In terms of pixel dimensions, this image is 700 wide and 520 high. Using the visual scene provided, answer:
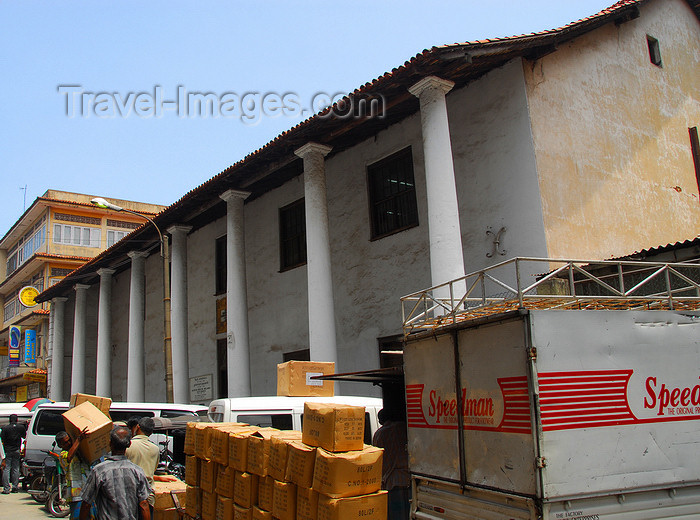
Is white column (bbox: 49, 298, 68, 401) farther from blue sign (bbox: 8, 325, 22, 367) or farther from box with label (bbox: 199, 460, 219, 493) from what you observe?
box with label (bbox: 199, 460, 219, 493)

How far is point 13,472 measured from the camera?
14531 mm

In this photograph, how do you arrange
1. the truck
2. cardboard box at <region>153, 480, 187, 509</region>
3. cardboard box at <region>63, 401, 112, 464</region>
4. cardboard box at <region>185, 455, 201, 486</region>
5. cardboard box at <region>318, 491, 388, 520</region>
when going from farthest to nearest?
1. cardboard box at <region>153, 480, 187, 509</region>
2. cardboard box at <region>63, 401, 112, 464</region>
3. cardboard box at <region>185, 455, 201, 486</region>
4. cardboard box at <region>318, 491, 388, 520</region>
5. the truck

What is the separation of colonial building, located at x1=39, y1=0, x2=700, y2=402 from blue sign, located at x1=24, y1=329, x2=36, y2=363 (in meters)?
22.9

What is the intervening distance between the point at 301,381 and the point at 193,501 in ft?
11.2

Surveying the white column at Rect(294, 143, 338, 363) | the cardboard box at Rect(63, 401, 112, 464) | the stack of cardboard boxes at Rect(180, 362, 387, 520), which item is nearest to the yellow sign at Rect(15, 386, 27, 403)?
the white column at Rect(294, 143, 338, 363)

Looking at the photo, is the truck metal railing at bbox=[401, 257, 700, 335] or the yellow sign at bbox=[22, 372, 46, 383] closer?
the truck metal railing at bbox=[401, 257, 700, 335]

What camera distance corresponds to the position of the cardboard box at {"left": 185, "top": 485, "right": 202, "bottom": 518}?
699cm

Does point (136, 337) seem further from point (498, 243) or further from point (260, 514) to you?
point (260, 514)

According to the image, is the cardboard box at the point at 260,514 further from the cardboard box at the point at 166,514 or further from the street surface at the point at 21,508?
the street surface at the point at 21,508

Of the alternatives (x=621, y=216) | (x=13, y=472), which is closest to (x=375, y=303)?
(x=621, y=216)

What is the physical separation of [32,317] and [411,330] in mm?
36653

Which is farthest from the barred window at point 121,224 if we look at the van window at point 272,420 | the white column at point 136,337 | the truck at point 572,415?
the truck at point 572,415

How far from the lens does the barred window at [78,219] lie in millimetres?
39062

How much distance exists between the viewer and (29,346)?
37594 millimetres
